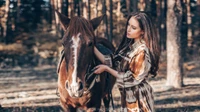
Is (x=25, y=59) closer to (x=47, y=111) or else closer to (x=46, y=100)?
(x=46, y=100)

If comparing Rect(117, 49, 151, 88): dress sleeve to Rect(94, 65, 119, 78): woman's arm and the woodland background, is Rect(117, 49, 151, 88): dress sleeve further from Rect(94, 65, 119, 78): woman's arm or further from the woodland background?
the woodland background

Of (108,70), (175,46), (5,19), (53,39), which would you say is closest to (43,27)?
(53,39)

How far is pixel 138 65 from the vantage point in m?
3.46

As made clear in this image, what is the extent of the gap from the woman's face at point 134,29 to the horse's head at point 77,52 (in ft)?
1.59

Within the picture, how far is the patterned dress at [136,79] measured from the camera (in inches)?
136

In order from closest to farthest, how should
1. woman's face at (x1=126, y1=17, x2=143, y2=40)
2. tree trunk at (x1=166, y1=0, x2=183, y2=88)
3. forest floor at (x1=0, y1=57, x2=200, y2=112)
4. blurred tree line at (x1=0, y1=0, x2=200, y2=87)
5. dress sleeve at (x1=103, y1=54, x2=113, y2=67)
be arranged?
woman's face at (x1=126, y1=17, x2=143, y2=40) → dress sleeve at (x1=103, y1=54, x2=113, y2=67) → forest floor at (x1=0, y1=57, x2=200, y2=112) → tree trunk at (x1=166, y1=0, x2=183, y2=88) → blurred tree line at (x1=0, y1=0, x2=200, y2=87)

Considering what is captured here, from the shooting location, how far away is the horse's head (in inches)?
138

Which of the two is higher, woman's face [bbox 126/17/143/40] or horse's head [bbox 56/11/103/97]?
woman's face [bbox 126/17/143/40]

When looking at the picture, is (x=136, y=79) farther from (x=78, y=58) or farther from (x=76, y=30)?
(x=76, y=30)

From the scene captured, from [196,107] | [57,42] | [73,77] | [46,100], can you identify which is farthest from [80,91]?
[57,42]

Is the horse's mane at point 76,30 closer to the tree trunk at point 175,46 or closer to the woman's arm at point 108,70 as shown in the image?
the woman's arm at point 108,70

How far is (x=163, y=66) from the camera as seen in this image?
23.1 metres

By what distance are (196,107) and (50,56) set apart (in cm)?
2031

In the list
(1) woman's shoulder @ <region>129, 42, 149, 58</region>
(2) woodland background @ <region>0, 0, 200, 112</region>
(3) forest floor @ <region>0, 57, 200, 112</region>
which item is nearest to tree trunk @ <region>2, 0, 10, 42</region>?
(2) woodland background @ <region>0, 0, 200, 112</region>
